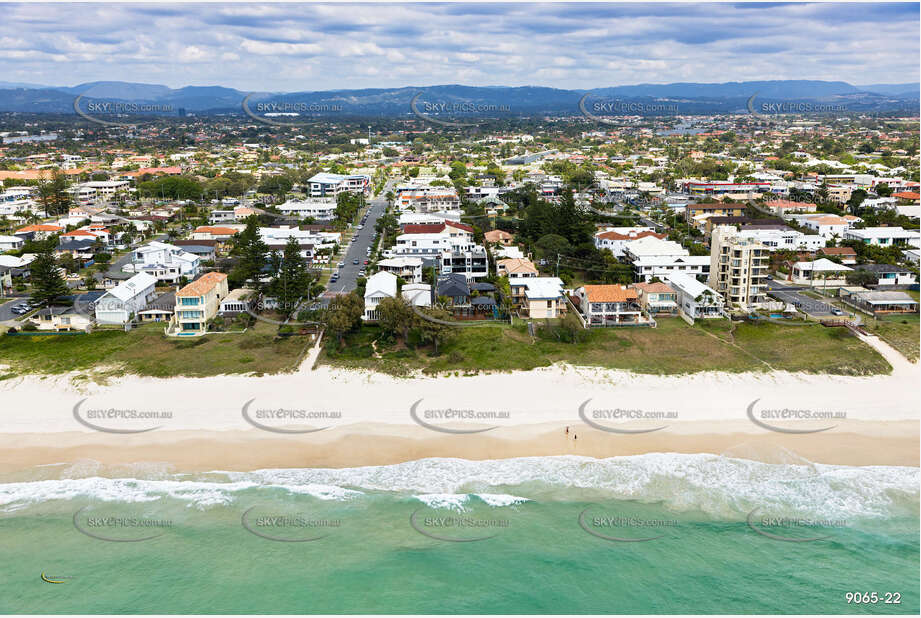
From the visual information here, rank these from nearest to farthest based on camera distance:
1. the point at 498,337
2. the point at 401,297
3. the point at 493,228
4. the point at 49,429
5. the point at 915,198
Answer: the point at 49,429 → the point at 498,337 → the point at 401,297 → the point at 493,228 → the point at 915,198

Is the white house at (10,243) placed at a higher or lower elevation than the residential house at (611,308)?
higher

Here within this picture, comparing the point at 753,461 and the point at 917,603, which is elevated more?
the point at 753,461

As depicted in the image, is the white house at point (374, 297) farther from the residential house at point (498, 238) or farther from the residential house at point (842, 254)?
the residential house at point (842, 254)

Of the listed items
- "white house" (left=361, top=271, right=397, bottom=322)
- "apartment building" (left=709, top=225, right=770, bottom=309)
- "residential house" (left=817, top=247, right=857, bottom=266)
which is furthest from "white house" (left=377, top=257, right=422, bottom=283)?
"residential house" (left=817, top=247, right=857, bottom=266)

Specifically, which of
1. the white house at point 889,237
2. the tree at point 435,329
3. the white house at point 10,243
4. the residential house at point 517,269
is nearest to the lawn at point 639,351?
the tree at point 435,329

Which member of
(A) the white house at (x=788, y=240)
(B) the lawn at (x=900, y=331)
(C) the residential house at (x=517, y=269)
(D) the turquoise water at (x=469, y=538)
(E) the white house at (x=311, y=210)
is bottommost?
(D) the turquoise water at (x=469, y=538)

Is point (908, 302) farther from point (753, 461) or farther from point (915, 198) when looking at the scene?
point (915, 198)

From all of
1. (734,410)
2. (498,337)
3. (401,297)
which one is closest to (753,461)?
(734,410)
